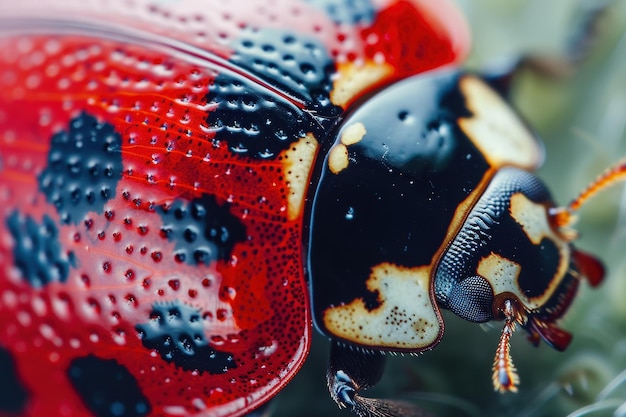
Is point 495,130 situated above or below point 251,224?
above

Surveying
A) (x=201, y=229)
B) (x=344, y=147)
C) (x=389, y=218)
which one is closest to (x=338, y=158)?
(x=344, y=147)

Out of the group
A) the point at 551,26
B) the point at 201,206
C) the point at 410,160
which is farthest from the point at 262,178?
the point at 551,26

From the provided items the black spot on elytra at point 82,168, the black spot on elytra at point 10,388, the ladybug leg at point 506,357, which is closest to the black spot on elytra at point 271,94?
the black spot on elytra at point 82,168

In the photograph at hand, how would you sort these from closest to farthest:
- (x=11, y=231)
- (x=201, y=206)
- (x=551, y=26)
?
(x=201, y=206), (x=11, y=231), (x=551, y=26)

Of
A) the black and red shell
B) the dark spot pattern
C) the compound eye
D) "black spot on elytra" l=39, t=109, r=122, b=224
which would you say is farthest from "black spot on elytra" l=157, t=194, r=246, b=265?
the compound eye

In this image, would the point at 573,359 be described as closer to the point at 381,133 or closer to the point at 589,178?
the point at 589,178

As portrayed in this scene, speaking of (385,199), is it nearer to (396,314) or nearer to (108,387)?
(396,314)
